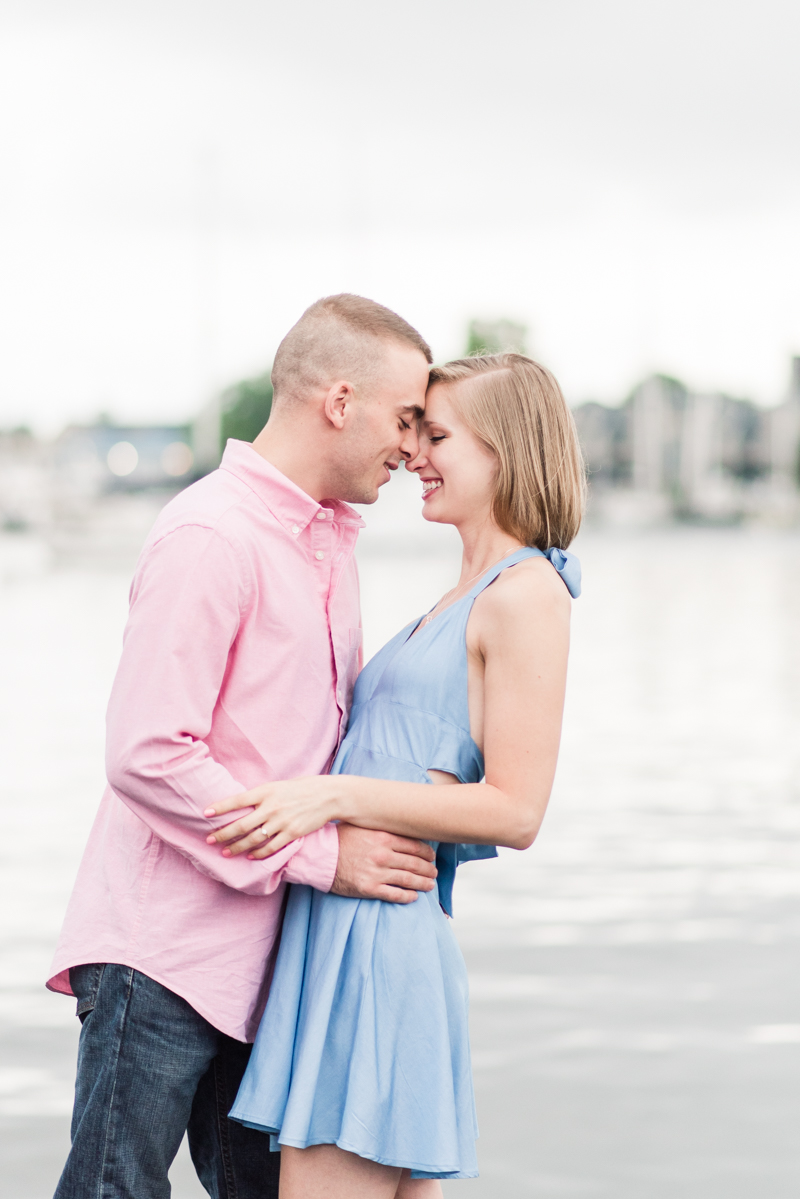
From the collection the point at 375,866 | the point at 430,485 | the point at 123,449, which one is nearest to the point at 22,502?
the point at 430,485

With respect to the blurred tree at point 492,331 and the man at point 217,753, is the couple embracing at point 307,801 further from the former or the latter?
the blurred tree at point 492,331

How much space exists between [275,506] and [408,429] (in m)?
0.34

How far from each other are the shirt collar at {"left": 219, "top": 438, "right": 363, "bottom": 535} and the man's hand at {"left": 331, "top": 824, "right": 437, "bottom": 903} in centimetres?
57

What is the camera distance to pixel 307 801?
2434mm

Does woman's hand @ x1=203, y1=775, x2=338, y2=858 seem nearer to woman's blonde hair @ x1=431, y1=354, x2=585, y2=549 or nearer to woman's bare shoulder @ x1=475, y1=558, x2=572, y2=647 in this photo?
woman's bare shoulder @ x1=475, y1=558, x2=572, y2=647

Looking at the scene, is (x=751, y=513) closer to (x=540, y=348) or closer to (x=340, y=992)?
(x=540, y=348)

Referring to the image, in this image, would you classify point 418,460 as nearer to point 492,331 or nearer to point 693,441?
point 492,331

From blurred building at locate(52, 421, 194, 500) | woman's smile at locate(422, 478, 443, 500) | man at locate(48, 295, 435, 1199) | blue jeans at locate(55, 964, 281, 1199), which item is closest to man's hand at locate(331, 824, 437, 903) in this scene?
man at locate(48, 295, 435, 1199)

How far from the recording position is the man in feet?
7.75

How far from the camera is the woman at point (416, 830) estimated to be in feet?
7.96

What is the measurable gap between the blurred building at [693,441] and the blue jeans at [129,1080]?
82.3 meters

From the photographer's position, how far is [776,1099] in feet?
13.9

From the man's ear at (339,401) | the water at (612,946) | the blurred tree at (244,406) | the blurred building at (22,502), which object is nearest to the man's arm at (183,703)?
the man's ear at (339,401)

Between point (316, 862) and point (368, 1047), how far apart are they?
328 mm
